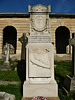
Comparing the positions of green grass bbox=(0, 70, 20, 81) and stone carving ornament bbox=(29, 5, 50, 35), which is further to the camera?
green grass bbox=(0, 70, 20, 81)

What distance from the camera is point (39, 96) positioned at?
3.40m

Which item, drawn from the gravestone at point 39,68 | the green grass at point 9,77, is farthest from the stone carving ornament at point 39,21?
the green grass at point 9,77

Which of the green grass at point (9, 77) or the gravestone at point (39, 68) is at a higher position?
the gravestone at point (39, 68)

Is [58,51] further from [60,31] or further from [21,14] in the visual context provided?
[21,14]

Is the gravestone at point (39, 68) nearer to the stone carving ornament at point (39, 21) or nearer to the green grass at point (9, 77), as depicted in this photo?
the stone carving ornament at point (39, 21)

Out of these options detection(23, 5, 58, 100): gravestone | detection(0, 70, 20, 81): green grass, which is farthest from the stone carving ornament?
detection(0, 70, 20, 81): green grass

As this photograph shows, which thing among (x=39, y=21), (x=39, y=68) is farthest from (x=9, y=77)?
(x=39, y=21)

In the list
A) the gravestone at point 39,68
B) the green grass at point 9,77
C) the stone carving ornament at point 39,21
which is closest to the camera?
the gravestone at point 39,68

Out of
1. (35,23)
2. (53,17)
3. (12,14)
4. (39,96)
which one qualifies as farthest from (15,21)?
(39,96)

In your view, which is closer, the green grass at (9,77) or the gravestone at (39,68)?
the gravestone at (39,68)

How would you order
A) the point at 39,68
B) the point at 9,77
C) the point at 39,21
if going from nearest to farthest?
1. the point at 39,68
2. the point at 39,21
3. the point at 9,77

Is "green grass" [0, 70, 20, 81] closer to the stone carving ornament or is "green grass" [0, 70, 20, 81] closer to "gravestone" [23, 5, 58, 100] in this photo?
"gravestone" [23, 5, 58, 100]

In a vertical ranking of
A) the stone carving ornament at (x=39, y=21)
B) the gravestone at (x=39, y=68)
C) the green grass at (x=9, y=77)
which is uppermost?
the stone carving ornament at (x=39, y=21)

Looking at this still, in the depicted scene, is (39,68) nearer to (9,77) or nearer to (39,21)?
(39,21)
